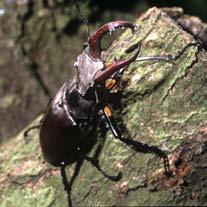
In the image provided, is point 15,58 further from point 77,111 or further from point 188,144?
point 188,144

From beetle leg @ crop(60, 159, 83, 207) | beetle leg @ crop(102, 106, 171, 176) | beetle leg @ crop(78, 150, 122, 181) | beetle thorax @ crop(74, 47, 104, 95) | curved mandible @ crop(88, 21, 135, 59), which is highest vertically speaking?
curved mandible @ crop(88, 21, 135, 59)

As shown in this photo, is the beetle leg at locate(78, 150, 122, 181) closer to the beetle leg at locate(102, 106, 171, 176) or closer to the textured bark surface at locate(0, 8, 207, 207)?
the textured bark surface at locate(0, 8, 207, 207)

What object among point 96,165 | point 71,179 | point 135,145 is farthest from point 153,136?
point 71,179

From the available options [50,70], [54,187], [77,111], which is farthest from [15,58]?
[54,187]

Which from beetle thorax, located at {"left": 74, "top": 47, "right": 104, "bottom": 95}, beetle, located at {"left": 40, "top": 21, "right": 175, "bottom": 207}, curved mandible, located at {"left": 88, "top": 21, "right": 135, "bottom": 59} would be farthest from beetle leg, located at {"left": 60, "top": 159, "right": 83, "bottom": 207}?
curved mandible, located at {"left": 88, "top": 21, "right": 135, "bottom": 59}

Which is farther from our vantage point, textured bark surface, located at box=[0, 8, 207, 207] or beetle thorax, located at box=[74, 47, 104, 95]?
beetle thorax, located at box=[74, 47, 104, 95]

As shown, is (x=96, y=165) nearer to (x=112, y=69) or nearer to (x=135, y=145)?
(x=135, y=145)

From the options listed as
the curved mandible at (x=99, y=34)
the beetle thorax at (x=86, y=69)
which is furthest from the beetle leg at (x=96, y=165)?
the curved mandible at (x=99, y=34)
